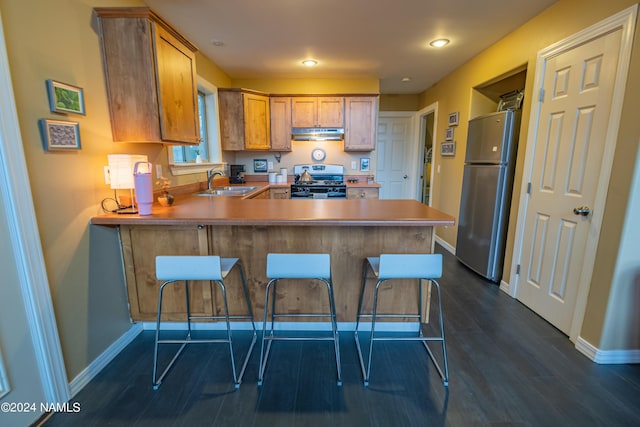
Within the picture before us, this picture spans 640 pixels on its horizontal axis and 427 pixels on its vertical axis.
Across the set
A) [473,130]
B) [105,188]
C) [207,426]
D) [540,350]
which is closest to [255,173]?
[105,188]

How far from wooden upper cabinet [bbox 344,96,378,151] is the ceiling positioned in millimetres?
457

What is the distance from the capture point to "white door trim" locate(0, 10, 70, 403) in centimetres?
122

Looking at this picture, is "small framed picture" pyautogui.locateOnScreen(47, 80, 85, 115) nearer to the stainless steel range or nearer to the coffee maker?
the coffee maker

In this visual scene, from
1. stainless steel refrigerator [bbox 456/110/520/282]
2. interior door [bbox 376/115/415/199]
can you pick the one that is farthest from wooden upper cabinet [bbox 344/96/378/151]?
stainless steel refrigerator [bbox 456/110/520/282]

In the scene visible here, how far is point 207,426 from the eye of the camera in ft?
4.50

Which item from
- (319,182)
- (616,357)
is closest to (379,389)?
(616,357)

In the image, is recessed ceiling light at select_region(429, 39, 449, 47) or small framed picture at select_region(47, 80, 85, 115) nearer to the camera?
small framed picture at select_region(47, 80, 85, 115)

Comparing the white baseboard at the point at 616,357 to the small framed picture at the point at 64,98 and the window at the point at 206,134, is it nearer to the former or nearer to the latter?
the small framed picture at the point at 64,98

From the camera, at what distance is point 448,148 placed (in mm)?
4027

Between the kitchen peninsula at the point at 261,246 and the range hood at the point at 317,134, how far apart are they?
8.08ft

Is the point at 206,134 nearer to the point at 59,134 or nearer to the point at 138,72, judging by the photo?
the point at 138,72

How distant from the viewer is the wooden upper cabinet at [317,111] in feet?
13.8

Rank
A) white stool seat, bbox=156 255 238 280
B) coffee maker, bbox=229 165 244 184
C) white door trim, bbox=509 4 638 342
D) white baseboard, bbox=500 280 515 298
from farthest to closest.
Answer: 1. coffee maker, bbox=229 165 244 184
2. white baseboard, bbox=500 280 515 298
3. white door trim, bbox=509 4 638 342
4. white stool seat, bbox=156 255 238 280

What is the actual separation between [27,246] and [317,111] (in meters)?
3.64
